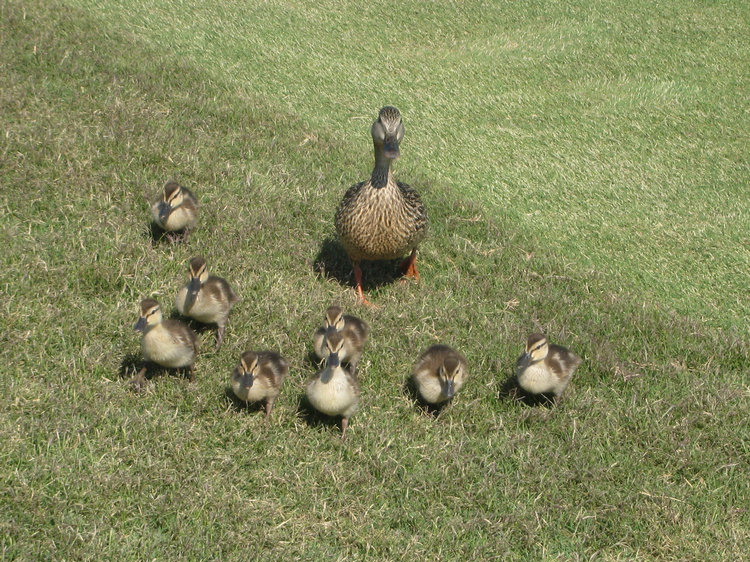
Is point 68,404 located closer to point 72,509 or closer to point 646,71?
point 72,509

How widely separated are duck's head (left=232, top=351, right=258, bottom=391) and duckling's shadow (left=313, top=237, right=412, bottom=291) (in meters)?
1.67

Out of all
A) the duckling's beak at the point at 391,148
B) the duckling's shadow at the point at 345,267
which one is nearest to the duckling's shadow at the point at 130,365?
the duckling's shadow at the point at 345,267

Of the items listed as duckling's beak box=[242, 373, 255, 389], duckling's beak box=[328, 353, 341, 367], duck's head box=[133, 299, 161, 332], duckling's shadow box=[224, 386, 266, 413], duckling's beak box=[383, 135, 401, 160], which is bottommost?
duckling's shadow box=[224, 386, 266, 413]

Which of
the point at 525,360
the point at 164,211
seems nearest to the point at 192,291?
the point at 164,211

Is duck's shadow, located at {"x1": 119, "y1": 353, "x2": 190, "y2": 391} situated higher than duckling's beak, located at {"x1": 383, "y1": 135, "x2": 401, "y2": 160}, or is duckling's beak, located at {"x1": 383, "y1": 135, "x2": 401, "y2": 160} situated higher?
duckling's beak, located at {"x1": 383, "y1": 135, "x2": 401, "y2": 160}

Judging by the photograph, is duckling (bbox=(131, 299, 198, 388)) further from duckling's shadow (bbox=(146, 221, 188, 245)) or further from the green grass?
duckling's shadow (bbox=(146, 221, 188, 245))

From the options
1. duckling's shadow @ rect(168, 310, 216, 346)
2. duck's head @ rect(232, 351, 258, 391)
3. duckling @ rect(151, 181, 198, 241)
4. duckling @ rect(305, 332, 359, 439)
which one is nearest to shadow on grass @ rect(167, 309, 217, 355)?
duckling's shadow @ rect(168, 310, 216, 346)

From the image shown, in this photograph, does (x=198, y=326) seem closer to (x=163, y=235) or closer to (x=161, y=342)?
(x=161, y=342)

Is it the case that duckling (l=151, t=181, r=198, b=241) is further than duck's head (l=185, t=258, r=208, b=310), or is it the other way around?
duckling (l=151, t=181, r=198, b=241)

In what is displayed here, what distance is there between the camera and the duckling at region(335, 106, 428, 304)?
564cm

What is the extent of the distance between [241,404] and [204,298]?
2.40 ft

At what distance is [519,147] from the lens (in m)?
8.34

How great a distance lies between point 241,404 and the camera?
15.4 feet

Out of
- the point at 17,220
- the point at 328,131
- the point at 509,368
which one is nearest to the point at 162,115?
the point at 328,131
